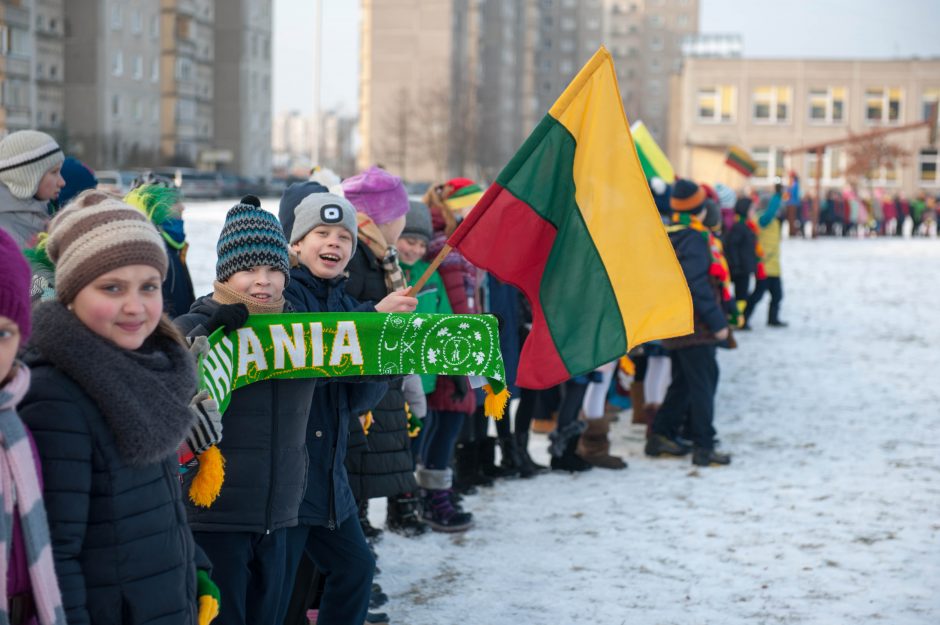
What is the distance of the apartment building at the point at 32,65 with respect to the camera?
209ft

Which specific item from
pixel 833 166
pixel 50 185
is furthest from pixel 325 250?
pixel 833 166

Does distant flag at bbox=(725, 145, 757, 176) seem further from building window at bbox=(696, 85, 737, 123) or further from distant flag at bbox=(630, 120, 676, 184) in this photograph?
building window at bbox=(696, 85, 737, 123)

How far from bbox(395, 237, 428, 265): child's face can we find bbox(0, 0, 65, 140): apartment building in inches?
2175

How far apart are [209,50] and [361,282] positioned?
300ft

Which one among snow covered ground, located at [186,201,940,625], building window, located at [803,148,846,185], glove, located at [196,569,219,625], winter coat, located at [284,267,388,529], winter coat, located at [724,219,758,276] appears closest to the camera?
glove, located at [196,569,219,625]

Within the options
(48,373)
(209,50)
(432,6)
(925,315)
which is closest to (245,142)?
(209,50)

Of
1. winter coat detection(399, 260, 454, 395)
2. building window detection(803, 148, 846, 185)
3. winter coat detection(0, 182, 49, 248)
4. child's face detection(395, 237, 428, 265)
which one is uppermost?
building window detection(803, 148, 846, 185)

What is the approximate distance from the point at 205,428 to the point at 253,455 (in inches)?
21.6

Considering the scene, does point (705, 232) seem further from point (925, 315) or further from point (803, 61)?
point (803, 61)

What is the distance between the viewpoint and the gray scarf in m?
2.75

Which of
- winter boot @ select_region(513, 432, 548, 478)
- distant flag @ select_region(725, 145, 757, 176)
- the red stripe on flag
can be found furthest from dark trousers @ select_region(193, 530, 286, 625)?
distant flag @ select_region(725, 145, 757, 176)

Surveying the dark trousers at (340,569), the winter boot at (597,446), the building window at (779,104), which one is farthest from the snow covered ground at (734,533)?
the building window at (779,104)

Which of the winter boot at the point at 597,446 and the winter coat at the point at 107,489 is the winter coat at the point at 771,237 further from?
the winter coat at the point at 107,489

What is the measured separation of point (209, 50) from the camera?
3669 inches
